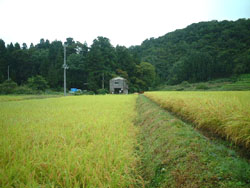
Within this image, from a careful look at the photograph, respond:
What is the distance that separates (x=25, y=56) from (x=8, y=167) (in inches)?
1802

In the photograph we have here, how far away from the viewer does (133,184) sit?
5.13 ft

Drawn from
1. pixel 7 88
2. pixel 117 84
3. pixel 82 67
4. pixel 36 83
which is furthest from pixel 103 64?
pixel 7 88

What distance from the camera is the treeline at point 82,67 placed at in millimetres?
32125

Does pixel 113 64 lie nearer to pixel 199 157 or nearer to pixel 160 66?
pixel 160 66

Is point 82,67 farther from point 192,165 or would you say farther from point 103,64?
point 192,165

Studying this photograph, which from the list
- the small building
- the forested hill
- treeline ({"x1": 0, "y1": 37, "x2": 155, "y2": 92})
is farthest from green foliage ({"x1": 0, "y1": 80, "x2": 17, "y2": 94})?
the forested hill

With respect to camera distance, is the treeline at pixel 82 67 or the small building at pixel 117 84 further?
the treeline at pixel 82 67

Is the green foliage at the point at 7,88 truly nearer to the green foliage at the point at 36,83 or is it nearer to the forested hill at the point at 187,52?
the green foliage at the point at 36,83

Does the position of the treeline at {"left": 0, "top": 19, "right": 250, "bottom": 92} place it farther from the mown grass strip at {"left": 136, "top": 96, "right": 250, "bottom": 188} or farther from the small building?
the mown grass strip at {"left": 136, "top": 96, "right": 250, "bottom": 188}

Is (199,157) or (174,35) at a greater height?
(174,35)

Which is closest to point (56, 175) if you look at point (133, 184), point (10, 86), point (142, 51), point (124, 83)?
point (133, 184)

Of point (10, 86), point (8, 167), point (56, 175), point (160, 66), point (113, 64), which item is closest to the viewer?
point (56, 175)

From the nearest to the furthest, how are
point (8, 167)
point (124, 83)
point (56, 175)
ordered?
1. point (56, 175)
2. point (8, 167)
3. point (124, 83)

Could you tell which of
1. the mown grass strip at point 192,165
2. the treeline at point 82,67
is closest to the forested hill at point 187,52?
the treeline at point 82,67
